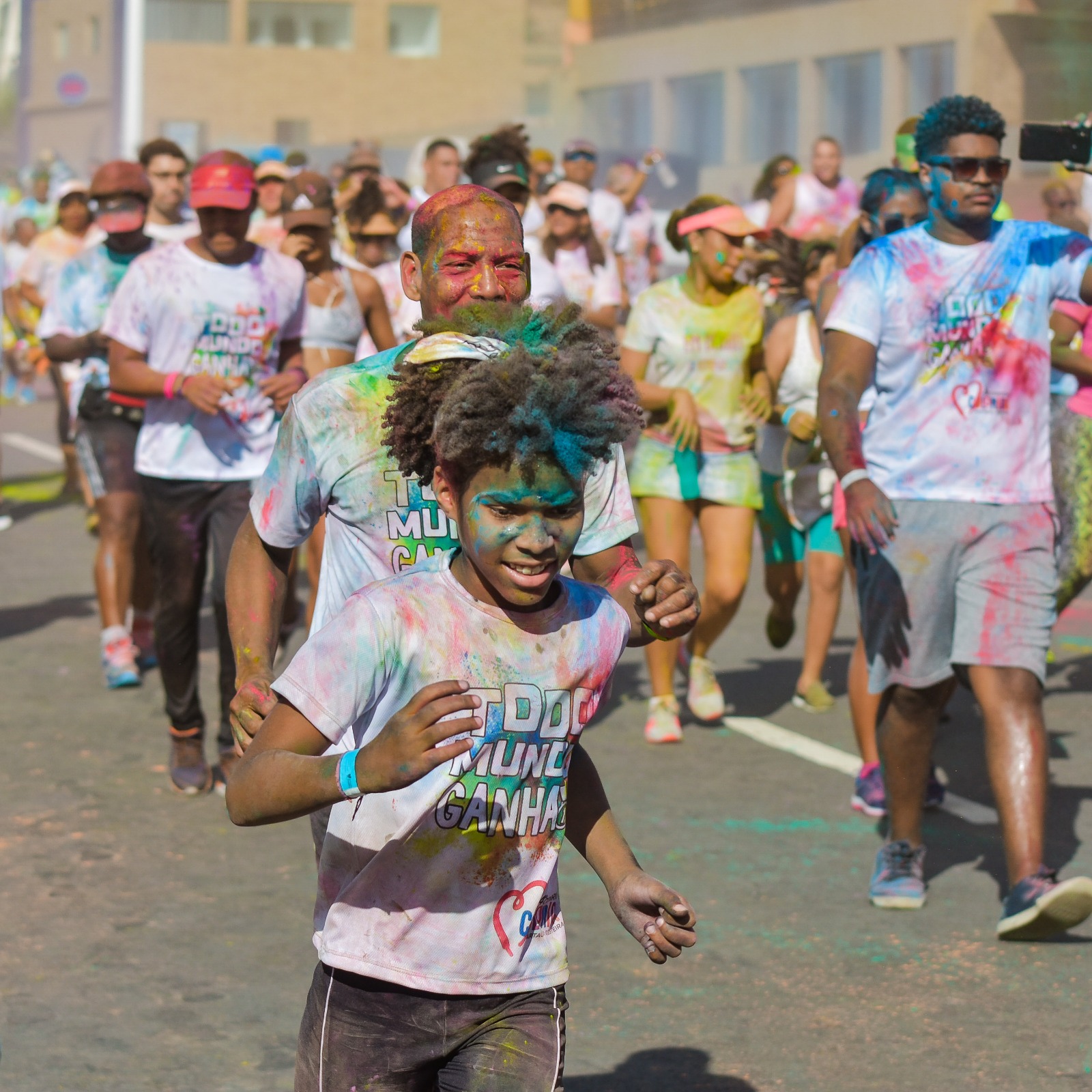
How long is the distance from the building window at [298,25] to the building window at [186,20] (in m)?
1.34

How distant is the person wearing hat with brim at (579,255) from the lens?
38.3 ft

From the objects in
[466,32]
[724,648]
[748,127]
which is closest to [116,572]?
[724,648]

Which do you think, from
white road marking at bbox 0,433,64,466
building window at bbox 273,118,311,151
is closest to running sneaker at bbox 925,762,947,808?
white road marking at bbox 0,433,64,466

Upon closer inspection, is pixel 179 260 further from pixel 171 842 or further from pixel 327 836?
pixel 327 836

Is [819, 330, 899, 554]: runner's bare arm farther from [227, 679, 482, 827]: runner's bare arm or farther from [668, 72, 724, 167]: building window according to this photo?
[668, 72, 724, 167]: building window

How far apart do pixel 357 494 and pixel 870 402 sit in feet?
13.2

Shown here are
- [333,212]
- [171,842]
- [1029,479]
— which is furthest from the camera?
[333,212]

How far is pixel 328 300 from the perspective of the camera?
9227mm

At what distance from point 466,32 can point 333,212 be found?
51.5 meters

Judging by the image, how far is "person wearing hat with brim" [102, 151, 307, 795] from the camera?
7250 mm

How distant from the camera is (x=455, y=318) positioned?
11.4ft

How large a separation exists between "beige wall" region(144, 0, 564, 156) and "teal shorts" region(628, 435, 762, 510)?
48.9 metres

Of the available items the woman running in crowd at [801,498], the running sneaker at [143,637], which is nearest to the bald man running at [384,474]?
the woman running in crowd at [801,498]

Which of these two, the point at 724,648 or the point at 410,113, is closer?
the point at 724,648
